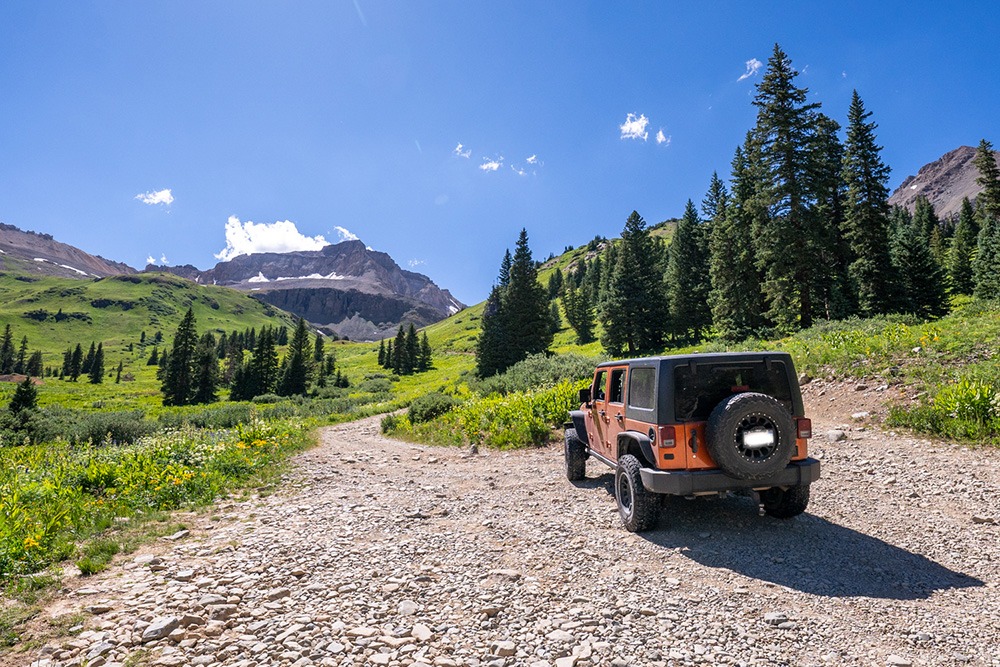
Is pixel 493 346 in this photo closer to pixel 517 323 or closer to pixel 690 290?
pixel 517 323

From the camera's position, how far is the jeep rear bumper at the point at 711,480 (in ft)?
18.5

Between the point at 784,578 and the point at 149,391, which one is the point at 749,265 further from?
the point at 149,391

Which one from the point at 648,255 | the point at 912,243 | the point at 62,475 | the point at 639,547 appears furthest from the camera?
the point at 648,255

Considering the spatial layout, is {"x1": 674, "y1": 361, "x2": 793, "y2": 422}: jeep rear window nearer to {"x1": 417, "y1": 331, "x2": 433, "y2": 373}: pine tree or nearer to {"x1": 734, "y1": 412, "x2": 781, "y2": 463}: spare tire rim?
{"x1": 734, "y1": 412, "x2": 781, "y2": 463}: spare tire rim

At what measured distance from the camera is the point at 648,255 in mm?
49125

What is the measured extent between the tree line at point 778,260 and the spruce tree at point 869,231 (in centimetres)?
8

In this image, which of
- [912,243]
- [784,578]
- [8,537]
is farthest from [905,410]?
[912,243]

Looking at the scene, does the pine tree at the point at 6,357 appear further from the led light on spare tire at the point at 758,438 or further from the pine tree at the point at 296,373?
the led light on spare tire at the point at 758,438

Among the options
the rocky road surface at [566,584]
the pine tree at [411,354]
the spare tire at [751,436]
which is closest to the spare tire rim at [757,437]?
the spare tire at [751,436]

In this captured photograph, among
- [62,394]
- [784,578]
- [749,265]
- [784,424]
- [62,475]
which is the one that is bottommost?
[62,394]

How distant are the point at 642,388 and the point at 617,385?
122 cm

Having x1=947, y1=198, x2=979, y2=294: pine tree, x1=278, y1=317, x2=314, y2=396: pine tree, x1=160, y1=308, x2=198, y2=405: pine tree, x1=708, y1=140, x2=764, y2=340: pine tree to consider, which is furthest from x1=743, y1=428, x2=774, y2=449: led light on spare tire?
x1=160, y1=308, x2=198, y2=405: pine tree

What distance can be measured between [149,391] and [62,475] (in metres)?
106

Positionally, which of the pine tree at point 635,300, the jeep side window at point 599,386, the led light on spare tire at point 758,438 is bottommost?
the led light on spare tire at point 758,438
